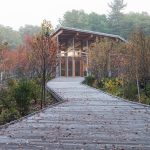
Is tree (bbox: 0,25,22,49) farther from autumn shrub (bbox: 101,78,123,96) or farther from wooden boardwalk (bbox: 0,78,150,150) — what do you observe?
wooden boardwalk (bbox: 0,78,150,150)

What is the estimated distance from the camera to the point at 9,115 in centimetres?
1082

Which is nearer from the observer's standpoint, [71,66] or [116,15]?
[71,66]

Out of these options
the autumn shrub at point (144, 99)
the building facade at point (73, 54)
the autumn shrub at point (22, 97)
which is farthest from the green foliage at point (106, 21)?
the autumn shrub at point (22, 97)

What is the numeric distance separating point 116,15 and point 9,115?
67.6 metres

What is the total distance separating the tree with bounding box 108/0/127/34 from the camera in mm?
67350

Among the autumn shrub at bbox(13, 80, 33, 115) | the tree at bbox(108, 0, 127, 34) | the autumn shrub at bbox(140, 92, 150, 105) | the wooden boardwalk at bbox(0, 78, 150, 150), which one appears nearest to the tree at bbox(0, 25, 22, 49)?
the tree at bbox(108, 0, 127, 34)

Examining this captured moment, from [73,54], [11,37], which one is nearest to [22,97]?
[73,54]

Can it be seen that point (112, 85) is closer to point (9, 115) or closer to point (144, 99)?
point (144, 99)

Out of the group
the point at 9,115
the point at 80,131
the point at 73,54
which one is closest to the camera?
the point at 80,131

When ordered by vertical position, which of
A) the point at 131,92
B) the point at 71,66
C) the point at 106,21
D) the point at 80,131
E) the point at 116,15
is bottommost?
the point at 131,92

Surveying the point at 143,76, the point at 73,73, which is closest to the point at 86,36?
the point at 73,73

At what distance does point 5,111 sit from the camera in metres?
11.6

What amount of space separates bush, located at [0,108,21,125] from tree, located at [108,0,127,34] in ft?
185

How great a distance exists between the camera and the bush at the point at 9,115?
10.5m
